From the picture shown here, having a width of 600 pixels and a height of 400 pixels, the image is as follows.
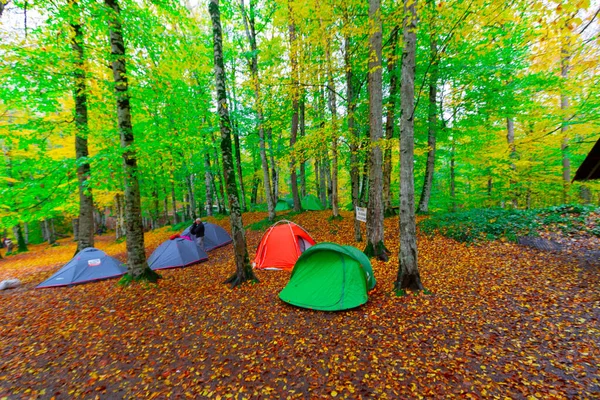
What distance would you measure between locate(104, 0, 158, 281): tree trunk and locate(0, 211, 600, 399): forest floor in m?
0.73

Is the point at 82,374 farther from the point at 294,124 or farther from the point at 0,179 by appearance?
the point at 294,124

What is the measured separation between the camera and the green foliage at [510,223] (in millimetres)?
8172

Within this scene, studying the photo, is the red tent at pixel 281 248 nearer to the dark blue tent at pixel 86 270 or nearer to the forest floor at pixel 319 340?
the forest floor at pixel 319 340

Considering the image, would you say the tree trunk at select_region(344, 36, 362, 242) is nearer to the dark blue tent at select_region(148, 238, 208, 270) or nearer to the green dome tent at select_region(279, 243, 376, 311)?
the green dome tent at select_region(279, 243, 376, 311)

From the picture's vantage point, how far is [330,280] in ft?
18.3

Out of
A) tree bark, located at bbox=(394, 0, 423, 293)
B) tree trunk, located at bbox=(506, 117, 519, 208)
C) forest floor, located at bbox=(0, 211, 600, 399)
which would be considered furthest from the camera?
tree trunk, located at bbox=(506, 117, 519, 208)

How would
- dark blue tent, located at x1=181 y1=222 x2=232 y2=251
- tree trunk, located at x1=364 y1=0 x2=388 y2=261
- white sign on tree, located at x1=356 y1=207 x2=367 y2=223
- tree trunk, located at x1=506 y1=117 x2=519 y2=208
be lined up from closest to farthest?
tree trunk, located at x1=364 y1=0 x2=388 y2=261 < white sign on tree, located at x1=356 y1=207 x2=367 y2=223 < dark blue tent, located at x1=181 y1=222 x2=232 y2=251 < tree trunk, located at x1=506 y1=117 x2=519 y2=208

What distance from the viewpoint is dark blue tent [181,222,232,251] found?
39.9 feet

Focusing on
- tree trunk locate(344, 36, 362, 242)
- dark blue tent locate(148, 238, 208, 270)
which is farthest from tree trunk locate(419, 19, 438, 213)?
dark blue tent locate(148, 238, 208, 270)

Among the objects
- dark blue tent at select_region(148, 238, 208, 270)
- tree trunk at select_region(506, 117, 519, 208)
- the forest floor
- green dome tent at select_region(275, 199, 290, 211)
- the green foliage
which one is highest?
tree trunk at select_region(506, 117, 519, 208)

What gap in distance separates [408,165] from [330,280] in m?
3.37

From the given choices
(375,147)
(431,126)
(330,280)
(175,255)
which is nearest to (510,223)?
(431,126)

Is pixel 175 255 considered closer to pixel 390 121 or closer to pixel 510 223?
pixel 390 121

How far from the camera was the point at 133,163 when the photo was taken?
696 cm
